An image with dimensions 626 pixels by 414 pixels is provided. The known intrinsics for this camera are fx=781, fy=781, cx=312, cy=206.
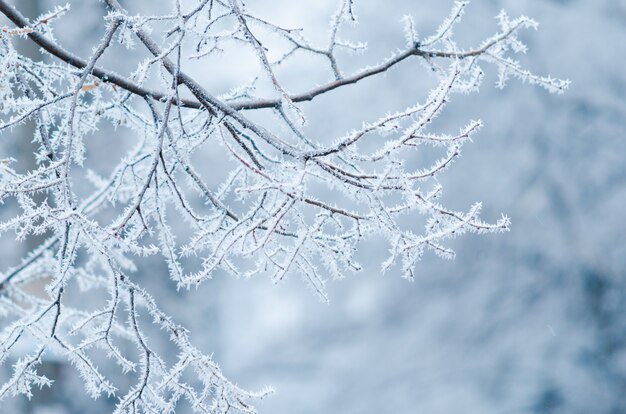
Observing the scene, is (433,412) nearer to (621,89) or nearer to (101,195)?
(621,89)

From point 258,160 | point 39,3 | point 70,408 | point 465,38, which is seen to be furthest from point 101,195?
point 465,38

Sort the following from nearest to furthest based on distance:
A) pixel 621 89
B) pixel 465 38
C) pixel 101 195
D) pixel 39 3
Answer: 1. pixel 101 195
2. pixel 39 3
3. pixel 621 89
4. pixel 465 38

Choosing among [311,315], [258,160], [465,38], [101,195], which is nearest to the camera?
[258,160]

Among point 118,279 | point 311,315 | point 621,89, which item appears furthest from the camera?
point 311,315

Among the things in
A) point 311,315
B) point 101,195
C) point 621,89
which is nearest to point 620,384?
point 621,89

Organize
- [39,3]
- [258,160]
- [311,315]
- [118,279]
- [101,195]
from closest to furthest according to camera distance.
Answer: [118,279] < [258,160] < [101,195] < [39,3] < [311,315]

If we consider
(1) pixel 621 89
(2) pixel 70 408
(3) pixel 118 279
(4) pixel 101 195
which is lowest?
(3) pixel 118 279

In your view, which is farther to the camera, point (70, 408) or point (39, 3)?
point (70, 408)

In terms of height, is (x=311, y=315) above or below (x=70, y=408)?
above

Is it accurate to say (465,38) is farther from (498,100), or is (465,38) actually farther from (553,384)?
(553,384)
